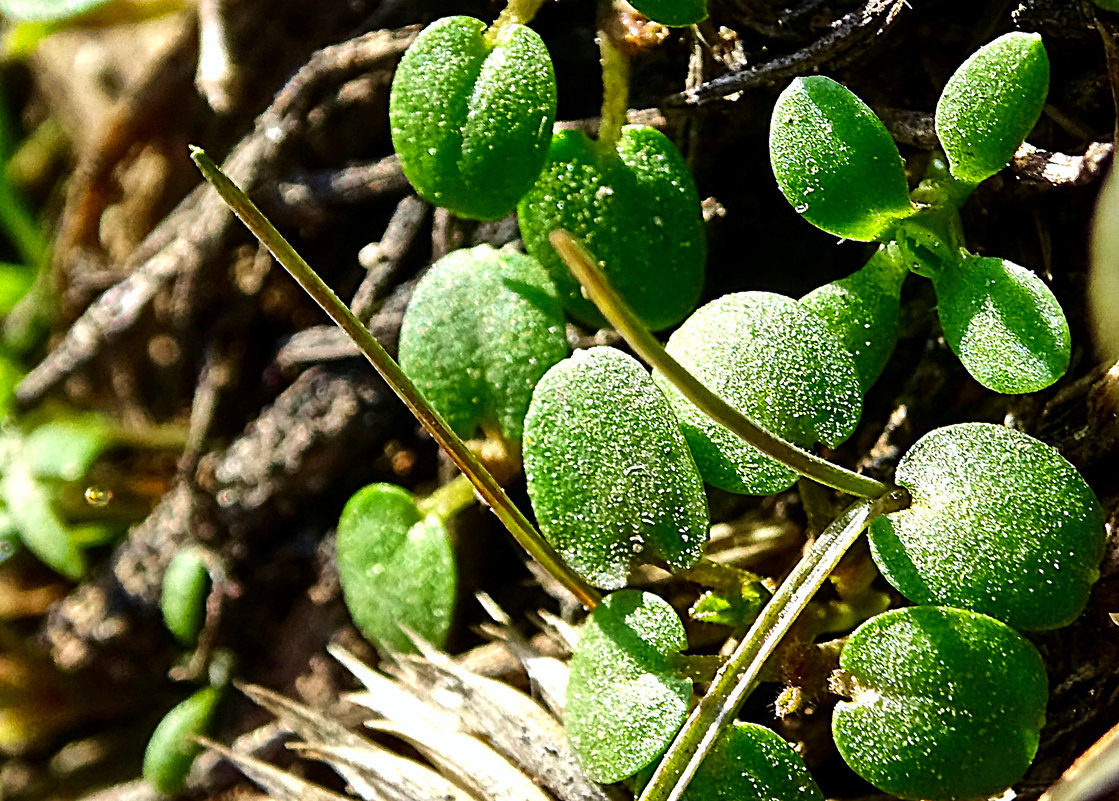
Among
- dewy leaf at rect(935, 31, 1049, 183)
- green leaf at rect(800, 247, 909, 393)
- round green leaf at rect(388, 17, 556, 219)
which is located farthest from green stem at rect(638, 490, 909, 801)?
round green leaf at rect(388, 17, 556, 219)

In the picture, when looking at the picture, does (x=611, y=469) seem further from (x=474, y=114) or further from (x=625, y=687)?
(x=474, y=114)

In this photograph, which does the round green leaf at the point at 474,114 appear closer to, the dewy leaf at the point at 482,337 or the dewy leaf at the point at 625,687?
Result: the dewy leaf at the point at 482,337

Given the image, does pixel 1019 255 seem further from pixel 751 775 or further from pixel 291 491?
pixel 291 491

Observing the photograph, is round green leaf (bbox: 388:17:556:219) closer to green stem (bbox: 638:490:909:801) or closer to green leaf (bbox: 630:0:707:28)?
green leaf (bbox: 630:0:707:28)

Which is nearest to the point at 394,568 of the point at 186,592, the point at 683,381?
the point at 186,592

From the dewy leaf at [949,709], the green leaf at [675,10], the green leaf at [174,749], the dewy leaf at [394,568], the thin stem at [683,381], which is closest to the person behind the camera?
the thin stem at [683,381]

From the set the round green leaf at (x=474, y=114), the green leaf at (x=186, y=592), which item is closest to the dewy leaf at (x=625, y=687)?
the round green leaf at (x=474, y=114)
